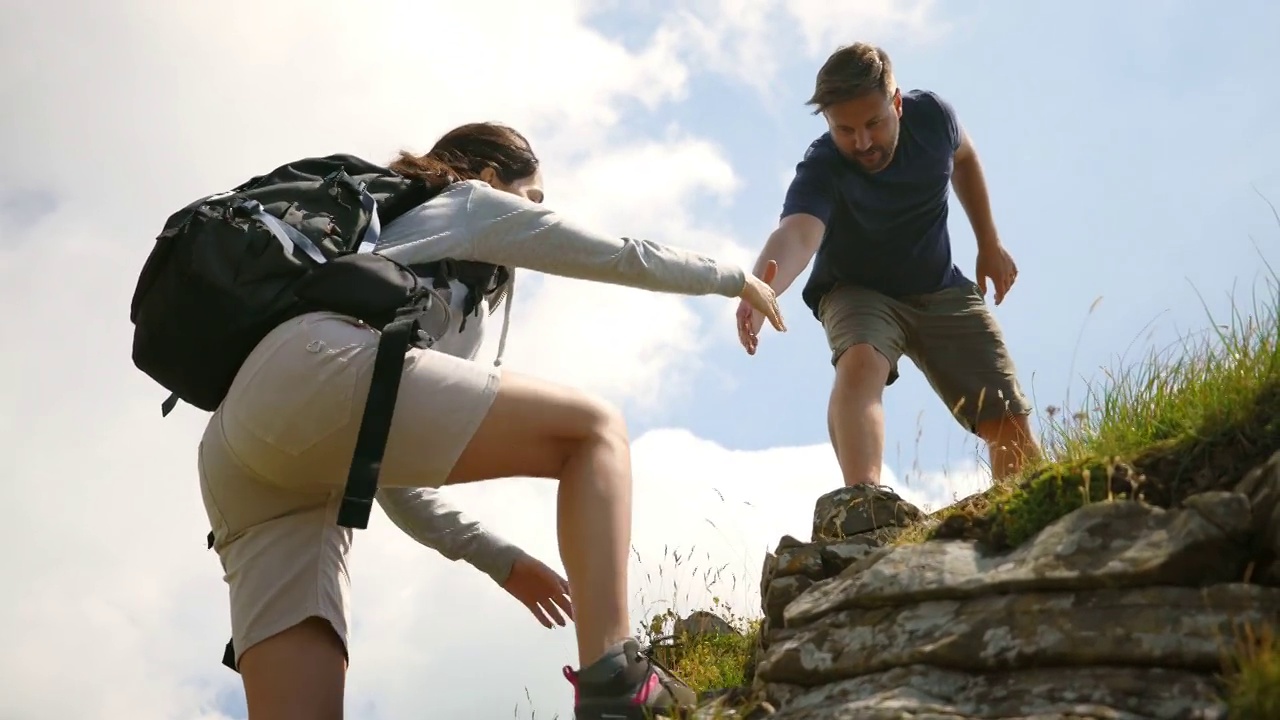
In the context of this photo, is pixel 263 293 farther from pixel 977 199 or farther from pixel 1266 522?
pixel 977 199

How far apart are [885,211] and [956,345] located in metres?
0.83

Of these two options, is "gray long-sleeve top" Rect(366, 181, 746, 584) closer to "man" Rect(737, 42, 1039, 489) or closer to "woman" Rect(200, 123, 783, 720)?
"woman" Rect(200, 123, 783, 720)

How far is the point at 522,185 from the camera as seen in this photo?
4.20 meters

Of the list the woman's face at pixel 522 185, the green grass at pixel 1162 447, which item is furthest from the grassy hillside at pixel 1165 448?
the woman's face at pixel 522 185

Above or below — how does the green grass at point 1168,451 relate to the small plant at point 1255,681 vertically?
above

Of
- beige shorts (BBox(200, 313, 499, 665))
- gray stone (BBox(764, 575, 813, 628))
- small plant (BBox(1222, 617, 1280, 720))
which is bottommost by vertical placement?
small plant (BBox(1222, 617, 1280, 720))

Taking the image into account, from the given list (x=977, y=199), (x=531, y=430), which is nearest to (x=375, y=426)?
(x=531, y=430)

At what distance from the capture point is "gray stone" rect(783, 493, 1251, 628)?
3422mm

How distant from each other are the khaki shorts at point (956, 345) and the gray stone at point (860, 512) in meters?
0.98

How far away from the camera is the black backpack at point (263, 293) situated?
329 centimetres

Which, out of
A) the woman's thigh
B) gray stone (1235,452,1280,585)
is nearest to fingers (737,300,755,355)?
the woman's thigh

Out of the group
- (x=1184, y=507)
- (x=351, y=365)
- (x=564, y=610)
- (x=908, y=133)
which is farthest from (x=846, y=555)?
(x=908, y=133)

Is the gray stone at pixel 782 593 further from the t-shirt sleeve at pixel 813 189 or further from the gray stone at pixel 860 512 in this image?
the t-shirt sleeve at pixel 813 189

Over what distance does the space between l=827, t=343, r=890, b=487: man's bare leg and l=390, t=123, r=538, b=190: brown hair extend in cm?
257
